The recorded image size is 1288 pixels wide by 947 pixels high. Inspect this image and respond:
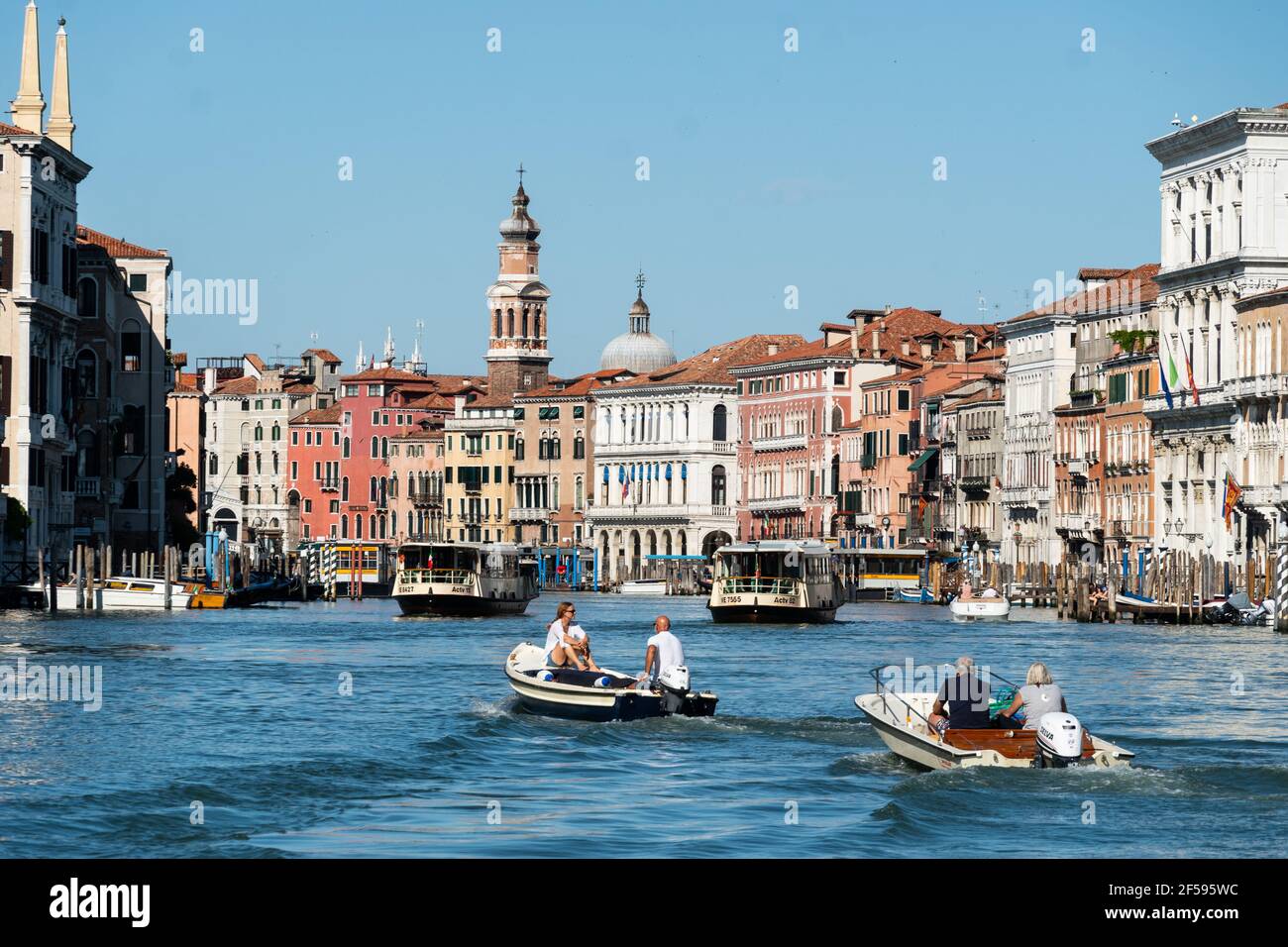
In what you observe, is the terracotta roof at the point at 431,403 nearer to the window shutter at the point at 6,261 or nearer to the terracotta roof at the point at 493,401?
the terracotta roof at the point at 493,401

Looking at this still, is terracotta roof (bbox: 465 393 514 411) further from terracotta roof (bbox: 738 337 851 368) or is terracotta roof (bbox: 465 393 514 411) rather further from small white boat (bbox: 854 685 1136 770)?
small white boat (bbox: 854 685 1136 770)

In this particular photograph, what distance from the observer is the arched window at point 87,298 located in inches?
3216

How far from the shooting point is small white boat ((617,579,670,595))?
128625 mm

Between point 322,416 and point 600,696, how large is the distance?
12956 cm

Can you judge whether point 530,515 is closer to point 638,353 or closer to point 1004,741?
point 638,353

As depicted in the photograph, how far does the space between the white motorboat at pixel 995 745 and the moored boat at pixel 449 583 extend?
47.2 metres

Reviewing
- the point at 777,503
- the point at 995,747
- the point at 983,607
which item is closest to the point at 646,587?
the point at 777,503

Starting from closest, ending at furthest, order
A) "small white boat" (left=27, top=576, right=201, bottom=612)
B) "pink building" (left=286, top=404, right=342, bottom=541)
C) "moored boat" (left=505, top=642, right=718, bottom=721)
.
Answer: "moored boat" (left=505, top=642, right=718, bottom=721) < "small white boat" (left=27, top=576, right=201, bottom=612) < "pink building" (left=286, top=404, right=342, bottom=541)

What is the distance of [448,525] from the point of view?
154 m

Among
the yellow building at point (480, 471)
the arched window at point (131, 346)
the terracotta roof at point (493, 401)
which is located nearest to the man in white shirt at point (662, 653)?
the arched window at point (131, 346)

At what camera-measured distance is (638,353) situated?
162 m

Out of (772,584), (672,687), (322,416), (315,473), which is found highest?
A: (322,416)

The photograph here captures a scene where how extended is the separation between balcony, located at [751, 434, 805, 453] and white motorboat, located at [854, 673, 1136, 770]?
109 m

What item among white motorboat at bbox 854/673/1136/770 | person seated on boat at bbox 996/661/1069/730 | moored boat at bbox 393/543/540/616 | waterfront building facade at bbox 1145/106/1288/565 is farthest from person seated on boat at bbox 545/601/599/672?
waterfront building facade at bbox 1145/106/1288/565
